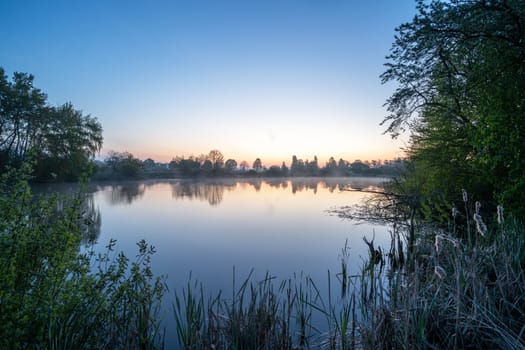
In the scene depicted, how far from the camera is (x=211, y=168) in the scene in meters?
65.0

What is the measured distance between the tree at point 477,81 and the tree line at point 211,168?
1377 inches

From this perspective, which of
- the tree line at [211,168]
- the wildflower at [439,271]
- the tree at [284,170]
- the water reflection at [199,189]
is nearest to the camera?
the wildflower at [439,271]

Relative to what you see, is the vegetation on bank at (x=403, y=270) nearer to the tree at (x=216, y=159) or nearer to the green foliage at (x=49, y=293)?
the green foliage at (x=49, y=293)

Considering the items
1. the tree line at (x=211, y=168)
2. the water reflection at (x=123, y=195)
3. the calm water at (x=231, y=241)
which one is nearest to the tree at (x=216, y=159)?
the tree line at (x=211, y=168)

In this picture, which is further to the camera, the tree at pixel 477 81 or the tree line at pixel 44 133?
the tree line at pixel 44 133

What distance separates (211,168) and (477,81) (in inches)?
2450

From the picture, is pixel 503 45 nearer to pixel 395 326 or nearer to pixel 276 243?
pixel 395 326

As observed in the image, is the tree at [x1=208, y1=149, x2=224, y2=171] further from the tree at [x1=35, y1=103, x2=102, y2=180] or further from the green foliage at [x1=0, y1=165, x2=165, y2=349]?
the green foliage at [x1=0, y1=165, x2=165, y2=349]

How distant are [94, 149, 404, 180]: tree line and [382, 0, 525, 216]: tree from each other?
3498 centimetres

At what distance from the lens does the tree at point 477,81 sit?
5129 millimetres

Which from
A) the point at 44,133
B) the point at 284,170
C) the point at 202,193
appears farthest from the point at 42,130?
the point at 284,170

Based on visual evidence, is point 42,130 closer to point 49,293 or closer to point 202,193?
point 202,193

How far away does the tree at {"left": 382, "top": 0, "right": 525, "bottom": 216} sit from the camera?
513cm

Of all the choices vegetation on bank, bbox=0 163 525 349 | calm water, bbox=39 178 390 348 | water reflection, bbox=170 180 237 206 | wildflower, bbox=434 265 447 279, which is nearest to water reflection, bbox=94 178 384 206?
water reflection, bbox=170 180 237 206
